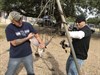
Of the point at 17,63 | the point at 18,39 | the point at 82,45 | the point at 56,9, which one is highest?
the point at 18,39

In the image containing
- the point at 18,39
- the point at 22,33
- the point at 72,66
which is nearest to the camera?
the point at 18,39

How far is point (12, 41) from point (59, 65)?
3965mm

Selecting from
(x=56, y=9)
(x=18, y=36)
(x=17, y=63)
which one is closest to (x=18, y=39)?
(x=18, y=36)

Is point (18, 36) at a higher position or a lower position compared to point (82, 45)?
higher

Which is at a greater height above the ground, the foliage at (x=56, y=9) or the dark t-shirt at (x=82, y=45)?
the dark t-shirt at (x=82, y=45)

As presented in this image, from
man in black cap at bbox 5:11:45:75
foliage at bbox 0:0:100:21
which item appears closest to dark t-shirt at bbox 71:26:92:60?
man in black cap at bbox 5:11:45:75

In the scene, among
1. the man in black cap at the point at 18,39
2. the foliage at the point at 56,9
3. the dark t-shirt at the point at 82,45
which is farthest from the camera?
the foliage at the point at 56,9

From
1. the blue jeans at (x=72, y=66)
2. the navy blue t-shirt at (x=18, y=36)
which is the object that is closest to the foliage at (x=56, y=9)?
the blue jeans at (x=72, y=66)

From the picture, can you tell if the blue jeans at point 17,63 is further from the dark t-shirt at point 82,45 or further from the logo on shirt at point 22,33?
the dark t-shirt at point 82,45

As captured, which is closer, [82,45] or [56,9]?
[82,45]

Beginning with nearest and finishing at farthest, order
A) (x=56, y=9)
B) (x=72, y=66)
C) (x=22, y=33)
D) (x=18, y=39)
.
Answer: (x=18, y=39) < (x=22, y=33) < (x=72, y=66) < (x=56, y=9)

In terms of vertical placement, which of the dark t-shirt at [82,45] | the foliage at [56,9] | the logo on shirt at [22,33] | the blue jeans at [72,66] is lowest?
the foliage at [56,9]

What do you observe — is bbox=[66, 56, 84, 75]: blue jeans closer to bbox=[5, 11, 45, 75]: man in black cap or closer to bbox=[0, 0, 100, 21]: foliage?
bbox=[5, 11, 45, 75]: man in black cap

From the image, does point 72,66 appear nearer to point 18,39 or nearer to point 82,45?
point 82,45
